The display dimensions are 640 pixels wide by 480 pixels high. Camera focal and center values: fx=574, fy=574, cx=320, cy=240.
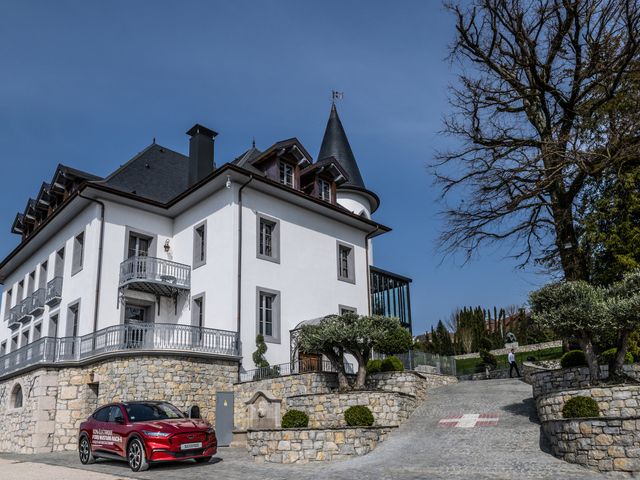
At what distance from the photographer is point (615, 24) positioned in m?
16.3

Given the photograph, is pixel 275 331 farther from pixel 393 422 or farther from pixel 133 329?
pixel 393 422

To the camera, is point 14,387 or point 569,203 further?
point 14,387

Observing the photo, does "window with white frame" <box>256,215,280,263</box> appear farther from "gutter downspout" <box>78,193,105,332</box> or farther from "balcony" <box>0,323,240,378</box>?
"gutter downspout" <box>78,193,105,332</box>

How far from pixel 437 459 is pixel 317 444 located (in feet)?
9.05

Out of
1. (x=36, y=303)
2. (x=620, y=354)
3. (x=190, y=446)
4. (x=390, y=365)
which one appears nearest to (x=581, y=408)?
(x=620, y=354)

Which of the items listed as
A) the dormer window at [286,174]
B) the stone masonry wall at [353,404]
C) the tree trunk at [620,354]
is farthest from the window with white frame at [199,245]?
the tree trunk at [620,354]

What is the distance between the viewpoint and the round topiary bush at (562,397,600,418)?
10.8 meters

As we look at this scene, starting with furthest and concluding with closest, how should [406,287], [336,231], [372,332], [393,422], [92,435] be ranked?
[406,287] → [336,231] → [372,332] → [393,422] → [92,435]

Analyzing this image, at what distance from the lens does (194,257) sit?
22094mm

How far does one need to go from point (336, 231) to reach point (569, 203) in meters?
10.2

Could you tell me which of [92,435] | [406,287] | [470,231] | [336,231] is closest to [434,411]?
[470,231]

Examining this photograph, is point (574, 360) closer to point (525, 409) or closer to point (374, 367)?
point (525, 409)

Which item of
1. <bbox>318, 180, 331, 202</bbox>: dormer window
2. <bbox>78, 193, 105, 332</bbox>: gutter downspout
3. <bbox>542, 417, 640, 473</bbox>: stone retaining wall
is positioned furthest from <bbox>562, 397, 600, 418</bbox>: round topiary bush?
<bbox>318, 180, 331, 202</bbox>: dormer window

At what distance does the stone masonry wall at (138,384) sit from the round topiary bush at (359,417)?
6.09 metres
